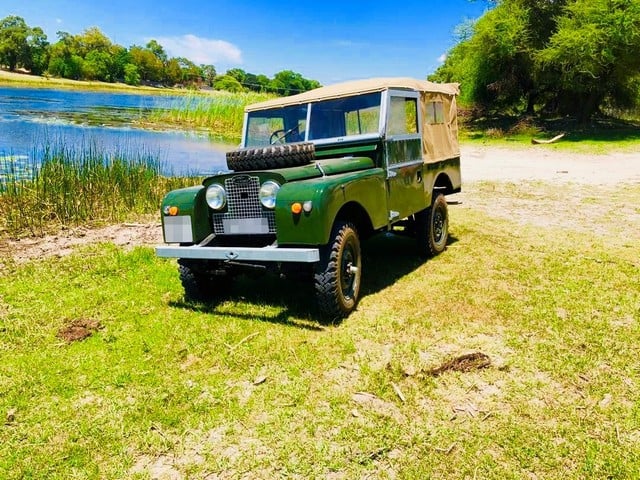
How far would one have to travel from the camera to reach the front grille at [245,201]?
466cm

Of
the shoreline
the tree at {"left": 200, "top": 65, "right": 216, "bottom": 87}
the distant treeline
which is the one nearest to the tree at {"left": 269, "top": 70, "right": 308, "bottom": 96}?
the distant treeline

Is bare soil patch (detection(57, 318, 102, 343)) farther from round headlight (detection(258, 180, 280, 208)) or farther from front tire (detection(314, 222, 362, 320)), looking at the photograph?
front tire (detection(314, 222, 362, 320))

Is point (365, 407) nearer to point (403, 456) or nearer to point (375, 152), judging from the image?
point (403, 456)

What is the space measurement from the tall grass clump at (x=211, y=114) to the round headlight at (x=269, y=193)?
2241 cm

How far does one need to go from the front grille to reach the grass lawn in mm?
934

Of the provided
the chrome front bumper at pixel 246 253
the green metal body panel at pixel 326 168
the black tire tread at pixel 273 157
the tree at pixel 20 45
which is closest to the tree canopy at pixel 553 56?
the green metal body panel at pixel 326 168

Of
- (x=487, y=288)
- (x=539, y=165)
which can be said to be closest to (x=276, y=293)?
(x=487, y=288)

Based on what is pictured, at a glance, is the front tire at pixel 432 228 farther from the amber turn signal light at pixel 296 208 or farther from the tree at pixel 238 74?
the tree at pixel 238 74

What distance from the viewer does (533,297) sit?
204 inches

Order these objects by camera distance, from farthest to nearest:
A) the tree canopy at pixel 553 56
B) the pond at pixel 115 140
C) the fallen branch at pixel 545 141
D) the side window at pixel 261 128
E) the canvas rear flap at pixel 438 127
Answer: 1. the fallen branch at pixel 545 141
2. the tree canopy at pixel 553 56
3. the pond at pixel 115 140
4. the canvas rear flap at pixel 438 127
5. the side window at pixel 261 128

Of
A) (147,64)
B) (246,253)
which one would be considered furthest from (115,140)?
(147,64)

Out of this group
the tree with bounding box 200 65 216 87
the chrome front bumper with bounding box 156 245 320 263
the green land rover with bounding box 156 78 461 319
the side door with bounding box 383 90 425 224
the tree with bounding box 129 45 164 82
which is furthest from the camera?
the tree with bounding box 200 65 216 87

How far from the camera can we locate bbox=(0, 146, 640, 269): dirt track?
25.6 feet

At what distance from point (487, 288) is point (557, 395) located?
83.8 inches
